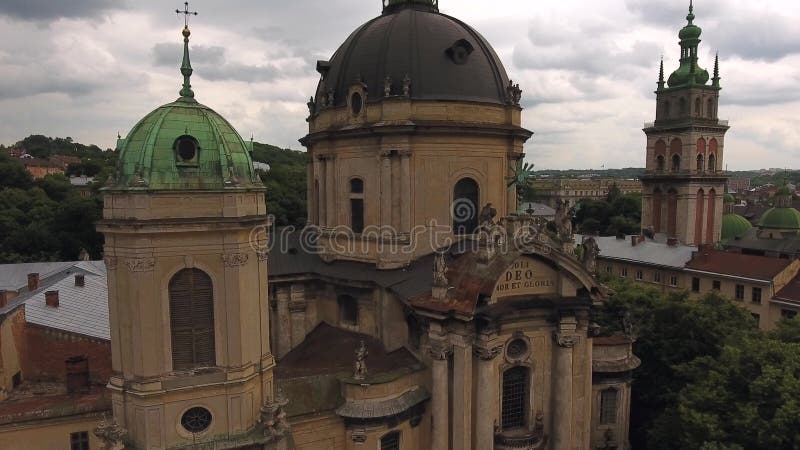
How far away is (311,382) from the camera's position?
2162 cm

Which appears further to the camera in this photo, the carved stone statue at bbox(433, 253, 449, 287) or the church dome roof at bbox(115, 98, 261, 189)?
the carved stone statue at bbox(433, 253, 449, 287)

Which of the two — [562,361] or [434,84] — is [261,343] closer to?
[562,361]

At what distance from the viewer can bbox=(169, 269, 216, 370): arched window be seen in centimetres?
1742

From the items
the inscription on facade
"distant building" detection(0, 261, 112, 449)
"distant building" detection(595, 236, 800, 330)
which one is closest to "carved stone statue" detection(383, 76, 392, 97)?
the inscription on facade

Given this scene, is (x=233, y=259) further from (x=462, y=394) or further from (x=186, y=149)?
(x=462, y=394)

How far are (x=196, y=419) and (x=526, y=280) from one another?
1347 cm

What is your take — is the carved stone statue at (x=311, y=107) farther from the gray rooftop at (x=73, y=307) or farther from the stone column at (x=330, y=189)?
the gray rooftop at (x=73, y=307)

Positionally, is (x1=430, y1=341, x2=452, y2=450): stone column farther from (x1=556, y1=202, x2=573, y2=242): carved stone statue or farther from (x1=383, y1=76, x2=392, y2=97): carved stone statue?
(x1=383, y1=76, x2=392, y2=97): carved stone statue

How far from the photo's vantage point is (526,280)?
22.9m

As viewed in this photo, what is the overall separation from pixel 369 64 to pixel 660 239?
190ft

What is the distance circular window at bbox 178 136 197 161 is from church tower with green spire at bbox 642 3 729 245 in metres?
67.6

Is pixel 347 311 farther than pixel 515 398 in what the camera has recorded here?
Yes

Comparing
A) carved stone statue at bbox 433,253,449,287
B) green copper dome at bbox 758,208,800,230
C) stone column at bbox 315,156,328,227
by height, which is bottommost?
green copper dome at bbox 758,208,800,230

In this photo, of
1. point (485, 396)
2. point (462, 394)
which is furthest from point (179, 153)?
point (485, 396)
